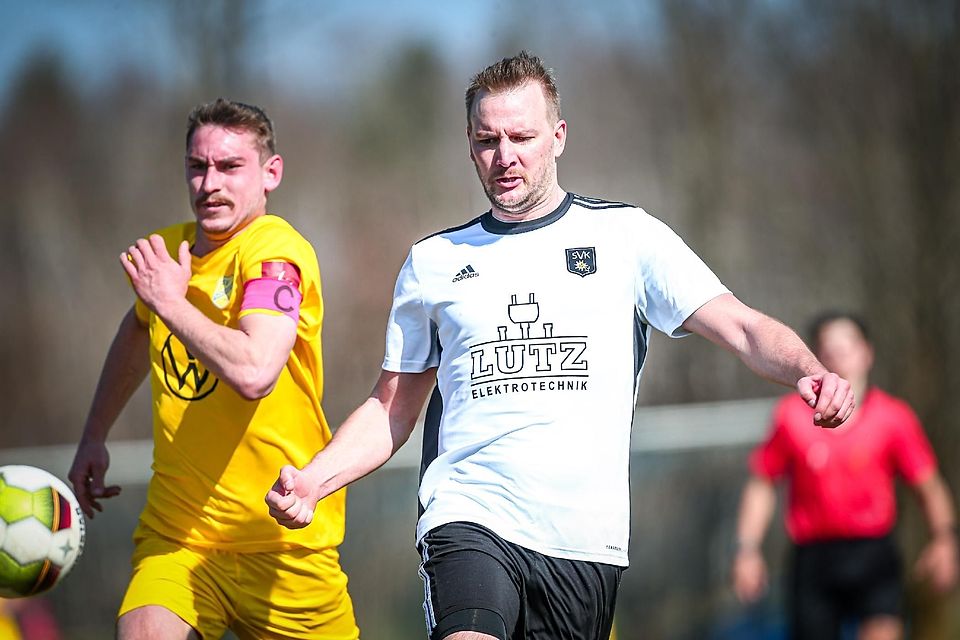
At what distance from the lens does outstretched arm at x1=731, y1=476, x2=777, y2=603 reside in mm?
6631

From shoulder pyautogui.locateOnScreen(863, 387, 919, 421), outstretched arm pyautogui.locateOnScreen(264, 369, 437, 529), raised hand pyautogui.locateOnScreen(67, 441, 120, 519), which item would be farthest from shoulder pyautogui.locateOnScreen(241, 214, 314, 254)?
shoulder pyautogui.locateOnScreen(863, 387, 919, 421)

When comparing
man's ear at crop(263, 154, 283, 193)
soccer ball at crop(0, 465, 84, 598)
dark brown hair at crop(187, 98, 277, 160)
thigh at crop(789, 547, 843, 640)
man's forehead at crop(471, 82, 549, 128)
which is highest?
dark brown hair at crop(187, 98, 277, 160)

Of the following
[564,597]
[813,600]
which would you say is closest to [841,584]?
[813,600]

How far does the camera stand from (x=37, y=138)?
35.8ft

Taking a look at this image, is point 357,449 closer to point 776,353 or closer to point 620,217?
point 620,217

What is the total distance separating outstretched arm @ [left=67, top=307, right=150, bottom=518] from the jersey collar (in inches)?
55.0

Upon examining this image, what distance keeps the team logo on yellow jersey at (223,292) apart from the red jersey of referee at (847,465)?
4155 mm

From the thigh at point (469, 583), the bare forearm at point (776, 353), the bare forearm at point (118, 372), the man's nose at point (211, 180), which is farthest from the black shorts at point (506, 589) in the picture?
the bare forearm at point (118, 372)

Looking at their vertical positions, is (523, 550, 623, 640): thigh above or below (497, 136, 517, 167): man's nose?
below

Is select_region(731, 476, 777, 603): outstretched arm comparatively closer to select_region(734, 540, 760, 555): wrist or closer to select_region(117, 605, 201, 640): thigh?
select_region(734, 540, 760, 555): wrist

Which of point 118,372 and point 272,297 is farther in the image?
point 118,372

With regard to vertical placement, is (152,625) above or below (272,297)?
below

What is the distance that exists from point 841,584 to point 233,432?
4541 millimetres

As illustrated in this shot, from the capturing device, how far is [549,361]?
11.2 feet
